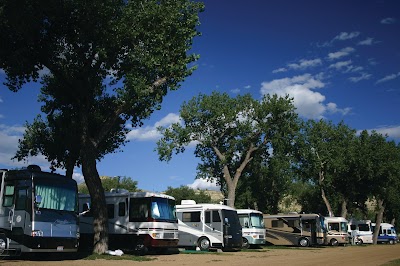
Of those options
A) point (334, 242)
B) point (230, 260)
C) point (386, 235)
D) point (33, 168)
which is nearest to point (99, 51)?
point (33, 168)

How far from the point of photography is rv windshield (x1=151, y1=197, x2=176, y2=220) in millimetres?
20864

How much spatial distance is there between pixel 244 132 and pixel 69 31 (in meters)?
23.2

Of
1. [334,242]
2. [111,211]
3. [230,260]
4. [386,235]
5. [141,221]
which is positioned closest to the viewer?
[230,260]

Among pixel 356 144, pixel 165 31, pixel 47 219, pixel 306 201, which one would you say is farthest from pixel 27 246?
pixel 306 201

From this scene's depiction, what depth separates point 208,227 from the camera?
25.6 meters

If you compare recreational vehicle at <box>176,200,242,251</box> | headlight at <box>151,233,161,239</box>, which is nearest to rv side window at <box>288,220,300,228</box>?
recreational vehicle at <box>176,200,242,251</box>

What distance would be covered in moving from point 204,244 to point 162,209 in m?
5.59

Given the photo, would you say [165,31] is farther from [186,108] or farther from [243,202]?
[243,202]

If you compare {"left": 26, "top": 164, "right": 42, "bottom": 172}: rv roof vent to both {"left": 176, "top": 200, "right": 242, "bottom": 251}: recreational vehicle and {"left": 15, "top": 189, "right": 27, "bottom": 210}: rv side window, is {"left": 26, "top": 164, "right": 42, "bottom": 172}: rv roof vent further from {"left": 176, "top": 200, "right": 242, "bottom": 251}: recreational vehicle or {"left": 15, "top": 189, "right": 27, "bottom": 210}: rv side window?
{"left": 176, "top": 200, "right": 242, "bottom": 251}: recreational vehicle

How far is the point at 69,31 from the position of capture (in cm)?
1998

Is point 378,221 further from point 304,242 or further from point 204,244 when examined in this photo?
point 204,244

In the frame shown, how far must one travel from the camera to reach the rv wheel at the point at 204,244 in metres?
25.3

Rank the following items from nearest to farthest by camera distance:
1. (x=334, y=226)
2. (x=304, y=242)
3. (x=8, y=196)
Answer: (x=8, y=196)
(x=304, y=242)
(x=334, y=226)

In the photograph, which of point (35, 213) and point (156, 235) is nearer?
point (35, 213)
